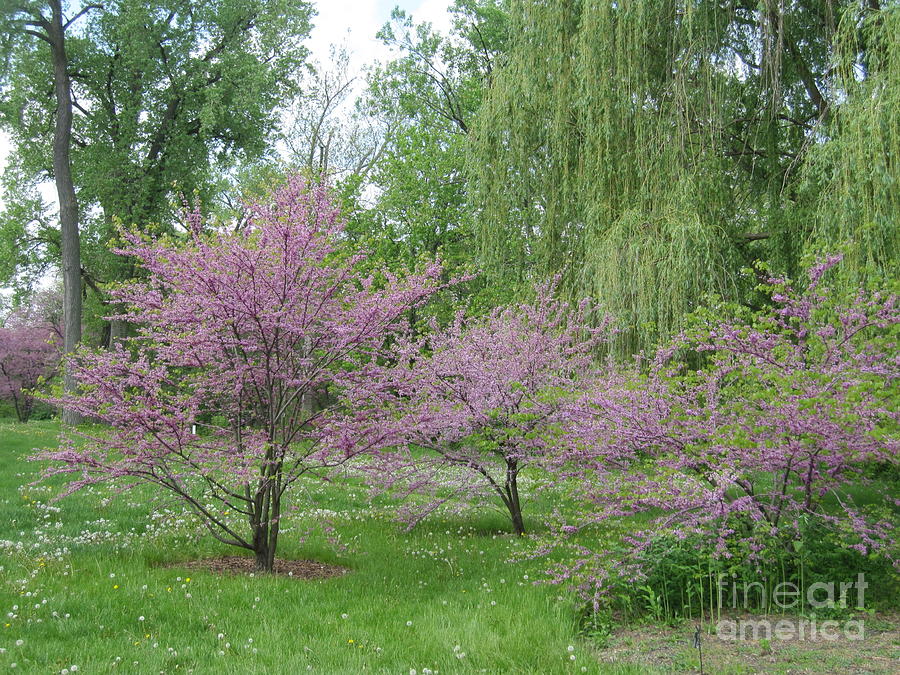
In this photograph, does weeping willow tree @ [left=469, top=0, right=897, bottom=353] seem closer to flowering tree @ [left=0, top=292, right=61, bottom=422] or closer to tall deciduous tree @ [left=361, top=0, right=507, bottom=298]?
tall deciduous tree @ [left=361, top=0, right=507, bottom=298]

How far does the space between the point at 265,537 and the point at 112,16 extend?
1769 cm

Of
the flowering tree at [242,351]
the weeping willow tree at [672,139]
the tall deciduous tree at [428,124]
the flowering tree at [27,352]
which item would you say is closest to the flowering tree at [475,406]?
the flowering tree at [242,351]

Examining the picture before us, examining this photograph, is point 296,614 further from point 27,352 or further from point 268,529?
point 27,352

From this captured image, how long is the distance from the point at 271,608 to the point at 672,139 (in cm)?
797

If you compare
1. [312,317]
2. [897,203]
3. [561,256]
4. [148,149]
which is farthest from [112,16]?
[897,203]

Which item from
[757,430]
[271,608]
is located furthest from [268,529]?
[757,430]

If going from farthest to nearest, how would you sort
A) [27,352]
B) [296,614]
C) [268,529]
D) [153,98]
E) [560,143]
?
1. [27,352]
2. [153,98]
3. [560,143]
4. [268,529]
5. [296,614]

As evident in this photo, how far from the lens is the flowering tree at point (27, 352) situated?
28577 mm

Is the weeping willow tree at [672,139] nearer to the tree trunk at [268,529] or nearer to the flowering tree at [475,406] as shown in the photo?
the flowering tree at [475,406]

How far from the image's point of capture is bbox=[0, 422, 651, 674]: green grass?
3.78m

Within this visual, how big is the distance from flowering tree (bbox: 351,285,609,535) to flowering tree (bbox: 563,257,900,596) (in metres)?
1.10

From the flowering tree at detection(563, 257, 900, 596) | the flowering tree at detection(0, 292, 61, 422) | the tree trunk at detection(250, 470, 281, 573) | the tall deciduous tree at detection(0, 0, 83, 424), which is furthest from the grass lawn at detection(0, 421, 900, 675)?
the flowering tree at detection(0, 292, 61, 422)

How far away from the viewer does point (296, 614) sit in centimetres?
456

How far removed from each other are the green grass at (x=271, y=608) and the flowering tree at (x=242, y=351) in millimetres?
776
